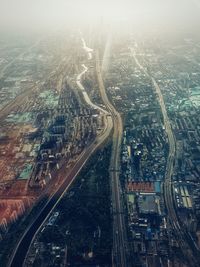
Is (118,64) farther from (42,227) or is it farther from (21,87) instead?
(42,227)

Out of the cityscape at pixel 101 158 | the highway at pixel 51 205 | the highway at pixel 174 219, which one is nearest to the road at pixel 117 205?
the cityscape at pixel 101 158

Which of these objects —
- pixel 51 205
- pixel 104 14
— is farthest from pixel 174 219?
pixel 104 14

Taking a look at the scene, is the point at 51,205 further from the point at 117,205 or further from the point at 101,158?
the point at 101,158

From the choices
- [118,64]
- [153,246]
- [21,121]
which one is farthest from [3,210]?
[118,64]

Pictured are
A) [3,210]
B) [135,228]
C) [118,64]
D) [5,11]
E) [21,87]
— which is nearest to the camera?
[135,228]

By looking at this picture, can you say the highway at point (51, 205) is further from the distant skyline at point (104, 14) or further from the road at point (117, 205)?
the distant skyline at point (104, 14)

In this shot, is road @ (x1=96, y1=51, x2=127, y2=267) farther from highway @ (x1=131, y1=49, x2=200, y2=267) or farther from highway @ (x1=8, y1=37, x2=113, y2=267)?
highway @ (x1=131, y1=49, x2=200, y2=267)
